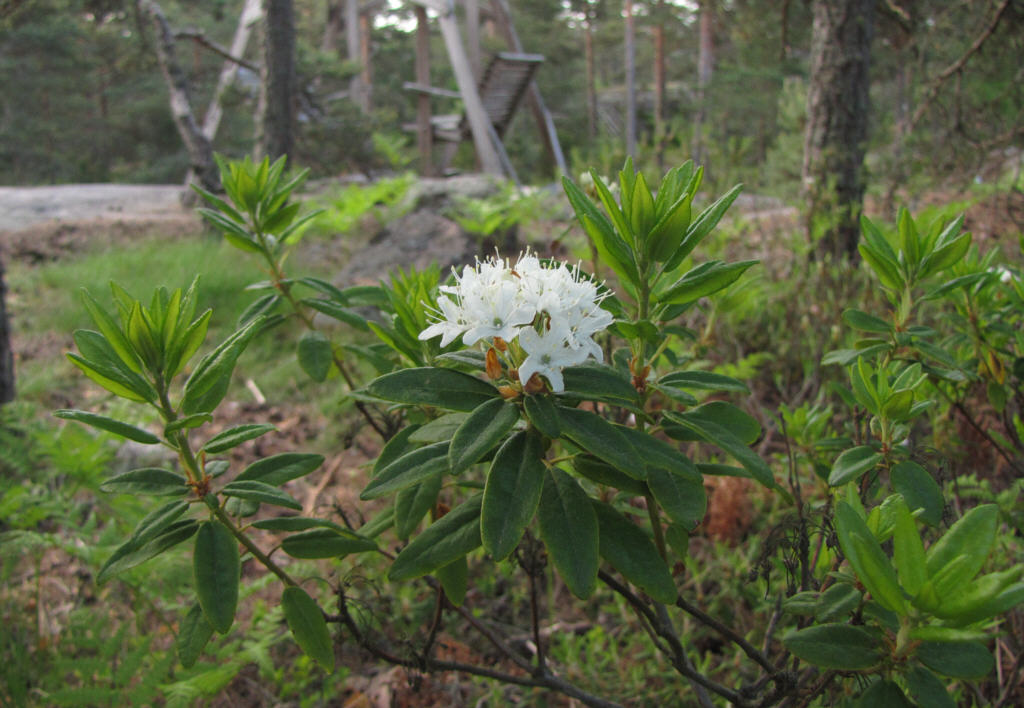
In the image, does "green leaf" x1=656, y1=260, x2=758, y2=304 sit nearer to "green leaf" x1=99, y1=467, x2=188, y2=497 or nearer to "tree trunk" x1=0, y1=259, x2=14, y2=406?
"green leaf" x1=99, y1=467, x2=188, y2=497

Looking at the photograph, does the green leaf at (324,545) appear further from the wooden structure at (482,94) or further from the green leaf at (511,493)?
the wooden structure at (482,94)

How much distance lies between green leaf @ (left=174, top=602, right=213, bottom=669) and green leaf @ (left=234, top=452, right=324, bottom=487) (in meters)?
0.20

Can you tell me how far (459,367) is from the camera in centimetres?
101

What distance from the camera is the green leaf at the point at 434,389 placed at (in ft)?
2.81

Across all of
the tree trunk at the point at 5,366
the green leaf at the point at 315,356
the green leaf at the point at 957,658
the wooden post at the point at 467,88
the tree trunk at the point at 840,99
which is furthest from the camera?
the wooden post at the point at 467,88

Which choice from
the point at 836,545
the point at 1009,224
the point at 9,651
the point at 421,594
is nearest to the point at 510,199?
the point at 1009,224

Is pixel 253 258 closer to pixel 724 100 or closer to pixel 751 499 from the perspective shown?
pixel 751 499

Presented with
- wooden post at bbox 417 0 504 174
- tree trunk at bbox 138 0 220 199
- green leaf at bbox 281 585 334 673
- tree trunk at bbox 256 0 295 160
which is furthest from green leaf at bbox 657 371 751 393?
wooden post at bbox 417 0 504 174

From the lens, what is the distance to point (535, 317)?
33.3 inches

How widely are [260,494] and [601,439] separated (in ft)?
1.62

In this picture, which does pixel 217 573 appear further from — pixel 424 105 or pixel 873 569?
pixel 424 105

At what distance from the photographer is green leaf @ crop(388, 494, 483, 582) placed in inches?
35.6

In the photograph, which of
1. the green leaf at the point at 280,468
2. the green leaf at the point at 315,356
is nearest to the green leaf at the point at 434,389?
the green leaf at the point at 280,468

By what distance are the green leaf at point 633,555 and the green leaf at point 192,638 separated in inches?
23.3
